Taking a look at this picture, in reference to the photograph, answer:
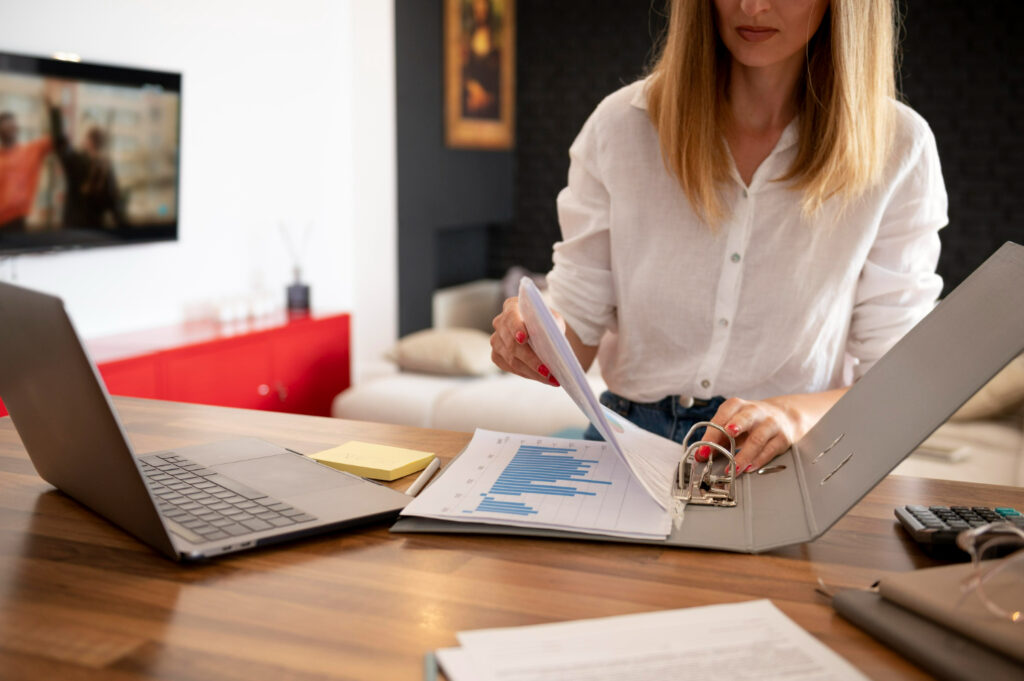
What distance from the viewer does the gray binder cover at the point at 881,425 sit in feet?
2.64

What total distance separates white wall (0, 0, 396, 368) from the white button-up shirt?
7.67 ft

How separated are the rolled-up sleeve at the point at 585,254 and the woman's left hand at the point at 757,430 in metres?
0.44

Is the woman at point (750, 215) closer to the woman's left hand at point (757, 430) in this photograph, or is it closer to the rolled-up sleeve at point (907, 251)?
the rolled-up sleeve at point (907, 251)

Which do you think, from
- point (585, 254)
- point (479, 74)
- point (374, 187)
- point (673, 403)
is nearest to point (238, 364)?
point (374, 187)

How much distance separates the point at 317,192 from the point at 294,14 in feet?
2.58

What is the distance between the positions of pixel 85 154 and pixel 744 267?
105 inches

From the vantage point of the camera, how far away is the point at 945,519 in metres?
0.91

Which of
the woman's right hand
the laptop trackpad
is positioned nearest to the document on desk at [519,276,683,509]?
the woman's right hand

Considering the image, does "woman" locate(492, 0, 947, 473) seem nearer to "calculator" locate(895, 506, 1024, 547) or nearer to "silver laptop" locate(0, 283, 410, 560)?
"calculator" locate(895, 506, 1024, 547)

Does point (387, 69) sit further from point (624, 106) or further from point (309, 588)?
point (309, 588)

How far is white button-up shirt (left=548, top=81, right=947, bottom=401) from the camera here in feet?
4.76

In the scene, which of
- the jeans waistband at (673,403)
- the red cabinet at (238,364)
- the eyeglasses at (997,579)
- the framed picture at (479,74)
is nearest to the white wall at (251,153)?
the red cabinet at (238,364)

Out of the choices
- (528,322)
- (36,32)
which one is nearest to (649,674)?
(528,322)

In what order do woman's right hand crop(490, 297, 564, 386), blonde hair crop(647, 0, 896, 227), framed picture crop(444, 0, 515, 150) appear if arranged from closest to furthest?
1. woman's right hand crop(490, 297, 564, 386)
2. blonde hair crop(647, 0, 896, 227)
3. framed picture crop(444, 0, 515, 150)
